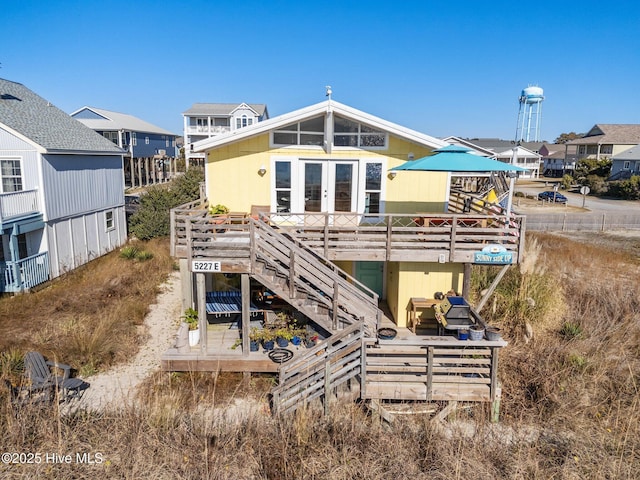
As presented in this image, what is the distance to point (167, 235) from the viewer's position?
22656 mm

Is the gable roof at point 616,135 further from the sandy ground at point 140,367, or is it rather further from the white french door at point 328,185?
the sandy ground at point 140,367

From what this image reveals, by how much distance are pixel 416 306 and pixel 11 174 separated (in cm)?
1562

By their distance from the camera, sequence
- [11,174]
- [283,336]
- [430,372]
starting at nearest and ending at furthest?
[430,372] < [283,336] < [11,174]

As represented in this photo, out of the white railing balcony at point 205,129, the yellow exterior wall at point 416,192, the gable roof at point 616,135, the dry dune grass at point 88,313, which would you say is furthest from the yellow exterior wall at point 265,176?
the gable roof at point 616,135

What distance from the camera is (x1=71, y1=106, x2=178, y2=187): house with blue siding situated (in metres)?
40.4

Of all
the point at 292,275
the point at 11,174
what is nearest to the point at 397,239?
the point at 292,275

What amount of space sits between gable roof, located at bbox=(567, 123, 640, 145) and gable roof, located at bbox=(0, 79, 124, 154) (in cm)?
6727

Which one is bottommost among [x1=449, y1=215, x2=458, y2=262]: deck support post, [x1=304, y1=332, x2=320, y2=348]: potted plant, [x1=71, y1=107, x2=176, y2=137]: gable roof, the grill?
[x1=304, y1=332, x2=320, y2=348]: potted plant

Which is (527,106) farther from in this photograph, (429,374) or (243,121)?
(243,121)

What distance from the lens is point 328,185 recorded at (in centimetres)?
1259

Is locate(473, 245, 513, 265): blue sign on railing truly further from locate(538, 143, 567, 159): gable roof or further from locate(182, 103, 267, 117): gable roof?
locate(538, 143, 567, 159): gable roof

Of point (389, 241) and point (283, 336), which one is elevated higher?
point (389, 241)

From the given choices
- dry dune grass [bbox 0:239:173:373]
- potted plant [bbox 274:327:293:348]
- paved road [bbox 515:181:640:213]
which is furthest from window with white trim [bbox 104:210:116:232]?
paved road [bbox 515:181:640:213]

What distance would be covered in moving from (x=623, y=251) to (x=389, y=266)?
15104 mm
